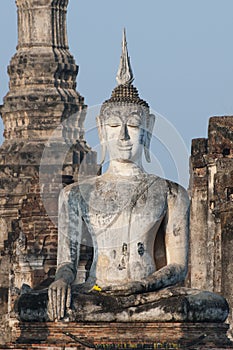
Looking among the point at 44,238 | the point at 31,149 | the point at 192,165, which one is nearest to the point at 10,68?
the point at 31,149

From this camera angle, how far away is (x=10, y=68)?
10419cm

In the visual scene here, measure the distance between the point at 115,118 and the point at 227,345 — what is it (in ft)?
8.63

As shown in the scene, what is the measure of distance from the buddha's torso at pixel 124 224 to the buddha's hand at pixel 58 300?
0.78m

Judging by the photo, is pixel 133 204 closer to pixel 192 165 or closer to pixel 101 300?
pixel 101 300

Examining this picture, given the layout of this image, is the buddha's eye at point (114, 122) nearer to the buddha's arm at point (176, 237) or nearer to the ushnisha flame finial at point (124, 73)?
the ushnisha flame finial at point (124, 73)

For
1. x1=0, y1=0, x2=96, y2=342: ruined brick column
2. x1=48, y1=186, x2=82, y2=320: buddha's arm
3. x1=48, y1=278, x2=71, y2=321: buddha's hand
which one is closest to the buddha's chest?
x1=48, y1=186, x2=82, y2=320: buddha's arm

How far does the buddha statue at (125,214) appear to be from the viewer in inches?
989

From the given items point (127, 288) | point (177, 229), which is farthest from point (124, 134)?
point (127, 288)

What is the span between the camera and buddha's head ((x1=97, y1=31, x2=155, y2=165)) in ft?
82.9

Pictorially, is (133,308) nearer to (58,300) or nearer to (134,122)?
(58,300)

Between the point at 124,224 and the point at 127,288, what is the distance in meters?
0.79

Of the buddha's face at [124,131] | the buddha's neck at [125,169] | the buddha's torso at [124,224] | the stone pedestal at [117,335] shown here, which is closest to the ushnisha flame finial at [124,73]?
the buddha's face at [124,131]

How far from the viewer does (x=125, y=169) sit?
25.5 metres

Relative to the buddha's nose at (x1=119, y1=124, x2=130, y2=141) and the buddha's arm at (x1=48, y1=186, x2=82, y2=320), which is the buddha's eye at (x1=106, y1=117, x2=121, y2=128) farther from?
the buddha's arm at (x1=48, y1=186, x2=82, y2=320)
